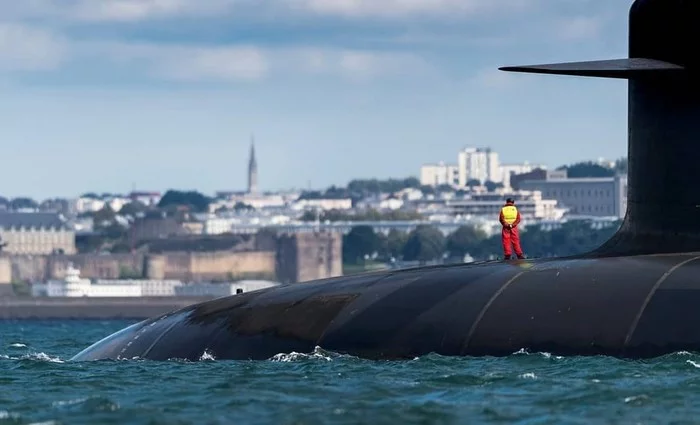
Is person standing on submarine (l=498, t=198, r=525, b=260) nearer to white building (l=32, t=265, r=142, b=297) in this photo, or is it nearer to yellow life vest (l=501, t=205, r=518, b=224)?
yellow life vest (l=501, t=205, r=518, b=224)

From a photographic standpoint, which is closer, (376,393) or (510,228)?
(376,393)

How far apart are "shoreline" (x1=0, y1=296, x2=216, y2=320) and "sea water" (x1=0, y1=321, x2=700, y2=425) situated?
137m

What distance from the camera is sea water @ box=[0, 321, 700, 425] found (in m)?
21.7

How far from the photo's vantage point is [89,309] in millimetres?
165875

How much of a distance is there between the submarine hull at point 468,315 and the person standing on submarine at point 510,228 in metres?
1.12

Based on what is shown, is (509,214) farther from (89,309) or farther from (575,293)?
(89,309)

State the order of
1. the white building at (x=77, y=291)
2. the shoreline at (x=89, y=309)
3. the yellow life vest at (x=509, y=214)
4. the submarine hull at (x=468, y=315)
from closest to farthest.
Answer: the submarine hull at (x=468, y=315) → the yellow life vest at (x=509, y=214) → the shoreline at (x=89, y=309) → the white building at (x=77, y=291)

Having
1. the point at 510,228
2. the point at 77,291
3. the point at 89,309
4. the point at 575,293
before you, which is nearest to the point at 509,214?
the point at 510,228

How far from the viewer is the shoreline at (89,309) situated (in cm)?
16412

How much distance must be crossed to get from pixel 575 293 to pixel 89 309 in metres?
141

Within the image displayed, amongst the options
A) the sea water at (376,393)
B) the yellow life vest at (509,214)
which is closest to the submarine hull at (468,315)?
the sea water at (376,393)

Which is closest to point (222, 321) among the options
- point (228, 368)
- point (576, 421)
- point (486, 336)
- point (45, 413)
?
point (228, 368)

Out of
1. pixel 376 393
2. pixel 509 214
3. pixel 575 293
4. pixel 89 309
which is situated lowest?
pixel 89 309

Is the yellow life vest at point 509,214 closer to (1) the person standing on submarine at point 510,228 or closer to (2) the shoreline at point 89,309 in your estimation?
(1) the person standing on submarine at point 510,228
